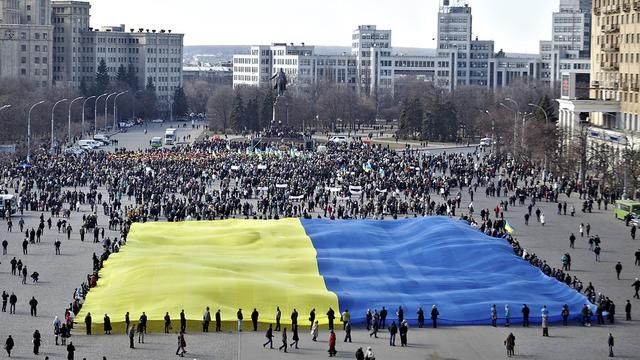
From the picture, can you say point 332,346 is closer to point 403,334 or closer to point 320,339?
point 320,339

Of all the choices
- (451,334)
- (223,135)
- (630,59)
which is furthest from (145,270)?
(223,135)

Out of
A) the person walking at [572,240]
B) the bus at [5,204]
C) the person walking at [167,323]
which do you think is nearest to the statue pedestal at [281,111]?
the bus at [5,204]

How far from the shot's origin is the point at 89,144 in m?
120

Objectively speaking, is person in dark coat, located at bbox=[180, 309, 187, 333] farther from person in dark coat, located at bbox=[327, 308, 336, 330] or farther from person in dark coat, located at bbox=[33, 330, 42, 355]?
person in dark coat, located at bbox=[33, 330, 42, 355]

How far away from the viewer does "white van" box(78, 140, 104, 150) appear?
11756cm

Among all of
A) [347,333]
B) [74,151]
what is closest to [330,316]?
[347,333]

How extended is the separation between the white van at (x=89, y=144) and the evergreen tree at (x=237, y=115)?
25580 mm

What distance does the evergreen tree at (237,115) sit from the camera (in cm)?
14662

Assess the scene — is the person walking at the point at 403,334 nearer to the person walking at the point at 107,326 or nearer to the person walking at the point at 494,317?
the person walking at the point at 494,317

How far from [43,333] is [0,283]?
9413 mm

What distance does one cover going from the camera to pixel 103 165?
98.2 metres

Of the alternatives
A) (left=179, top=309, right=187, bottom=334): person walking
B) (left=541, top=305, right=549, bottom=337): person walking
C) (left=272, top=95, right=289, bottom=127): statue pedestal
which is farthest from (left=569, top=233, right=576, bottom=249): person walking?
(left=272, top=95, right=289, bottom=127): statue pedestal

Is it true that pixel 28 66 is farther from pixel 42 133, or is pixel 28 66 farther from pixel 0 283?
→ pixel 0 283

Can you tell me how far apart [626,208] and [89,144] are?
59818 millimetres
